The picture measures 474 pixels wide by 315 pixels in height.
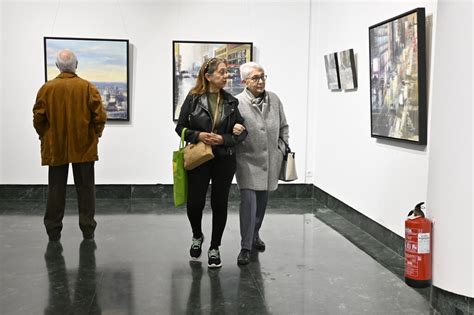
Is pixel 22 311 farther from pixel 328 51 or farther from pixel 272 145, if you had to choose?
pixel 328 51

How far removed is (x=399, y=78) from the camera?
5.31m

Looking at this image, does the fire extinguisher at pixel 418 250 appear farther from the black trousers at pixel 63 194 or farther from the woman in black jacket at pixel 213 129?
the black trousers at pixel 63 194

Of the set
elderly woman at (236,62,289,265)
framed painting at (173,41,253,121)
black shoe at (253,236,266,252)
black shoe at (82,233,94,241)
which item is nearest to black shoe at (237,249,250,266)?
elderly woman at (236,62,289,265)

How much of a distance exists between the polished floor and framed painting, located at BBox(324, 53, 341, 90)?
5.78ft

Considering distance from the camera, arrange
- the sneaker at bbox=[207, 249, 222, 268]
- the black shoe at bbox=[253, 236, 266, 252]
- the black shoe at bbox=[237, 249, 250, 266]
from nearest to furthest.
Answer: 1. the sneaker at bbox=[207, 249, 222, 268]
2. the black shoe at bbox=[237, 249, 250, 266]
3. the black shoe at bbox=[253, 236, 266, 252]

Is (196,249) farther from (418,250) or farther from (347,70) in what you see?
(347,70)

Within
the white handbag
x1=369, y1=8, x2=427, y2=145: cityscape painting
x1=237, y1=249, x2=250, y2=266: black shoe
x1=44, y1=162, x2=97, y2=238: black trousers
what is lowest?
x1=237, y1=249, x2=250, y2=266: black shoe

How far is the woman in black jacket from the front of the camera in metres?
4.93

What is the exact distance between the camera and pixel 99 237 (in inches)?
243

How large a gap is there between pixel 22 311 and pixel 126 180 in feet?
15.2

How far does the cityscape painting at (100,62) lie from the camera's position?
825 cm

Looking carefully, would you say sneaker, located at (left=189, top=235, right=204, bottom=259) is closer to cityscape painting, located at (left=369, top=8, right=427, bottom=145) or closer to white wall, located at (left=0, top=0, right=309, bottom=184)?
cityscape painting, located at (left=369, top=8, right=427, bottom=145)

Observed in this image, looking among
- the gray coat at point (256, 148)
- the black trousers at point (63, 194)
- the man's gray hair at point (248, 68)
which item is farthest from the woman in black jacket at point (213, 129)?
the black trousers at point (63, 194)

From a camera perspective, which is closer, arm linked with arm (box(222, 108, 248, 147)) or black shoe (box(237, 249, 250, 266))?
arm linked with arm (box(222, 108, 248, 147))
